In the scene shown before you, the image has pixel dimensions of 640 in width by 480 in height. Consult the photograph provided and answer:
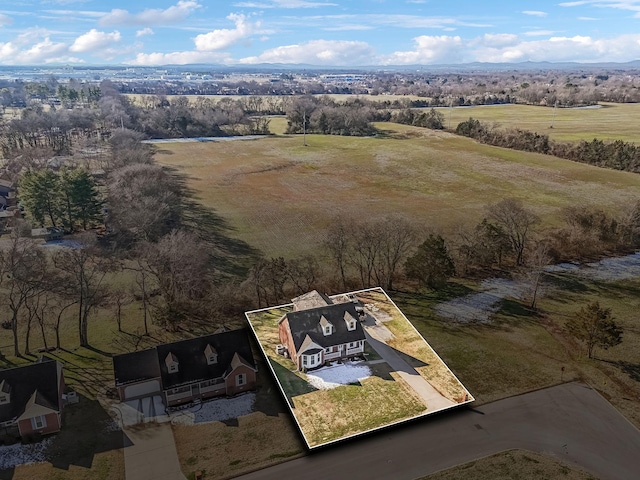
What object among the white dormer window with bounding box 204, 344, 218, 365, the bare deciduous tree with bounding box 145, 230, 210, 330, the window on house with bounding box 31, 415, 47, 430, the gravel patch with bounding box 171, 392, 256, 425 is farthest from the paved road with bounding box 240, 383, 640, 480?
the bare deciduous tree with bounding box 145, 230, 210, 330

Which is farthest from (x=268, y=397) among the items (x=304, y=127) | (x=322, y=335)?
(x=304, y=127)

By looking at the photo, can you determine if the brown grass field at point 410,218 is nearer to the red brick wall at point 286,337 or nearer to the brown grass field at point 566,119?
→ the red brick wall at point 286,337

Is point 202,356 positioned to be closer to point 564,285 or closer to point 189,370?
point 189,370

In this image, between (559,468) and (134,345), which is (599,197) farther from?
(134,345)

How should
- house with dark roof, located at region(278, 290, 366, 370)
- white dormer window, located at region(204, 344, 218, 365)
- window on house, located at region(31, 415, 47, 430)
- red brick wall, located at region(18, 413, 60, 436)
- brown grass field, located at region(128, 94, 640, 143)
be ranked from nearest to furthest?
red brick wall, located at region(18, 413, 60, 436), window on house, located at region(31, 415, 47, 430), white dormer window, located at region(204, 344, 218, 365), house with dark roof, located at region(278, 290, 366, 370), brown grass field, located at region(128, 94, 640, 143)

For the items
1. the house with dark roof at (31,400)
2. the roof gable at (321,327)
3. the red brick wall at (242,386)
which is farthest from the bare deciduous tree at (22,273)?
the roof gable at (321,327)

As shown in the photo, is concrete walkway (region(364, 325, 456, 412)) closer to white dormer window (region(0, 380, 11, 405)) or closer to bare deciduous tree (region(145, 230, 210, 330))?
bare deciduous tree (region(145, 230, 210, 330))
